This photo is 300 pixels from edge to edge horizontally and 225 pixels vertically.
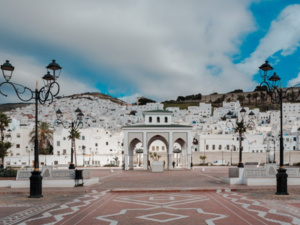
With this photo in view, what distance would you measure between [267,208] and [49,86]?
1071cm

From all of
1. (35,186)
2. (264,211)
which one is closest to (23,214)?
(35,186)

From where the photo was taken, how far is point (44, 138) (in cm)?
6406

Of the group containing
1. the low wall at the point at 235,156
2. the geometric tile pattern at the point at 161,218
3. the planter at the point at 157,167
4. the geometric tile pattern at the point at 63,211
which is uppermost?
the geometric tile pattern at the point at 161,218

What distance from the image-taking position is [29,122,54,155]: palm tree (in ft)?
206

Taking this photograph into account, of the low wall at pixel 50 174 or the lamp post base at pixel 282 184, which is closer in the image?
the lamp post base at pixel 282 184

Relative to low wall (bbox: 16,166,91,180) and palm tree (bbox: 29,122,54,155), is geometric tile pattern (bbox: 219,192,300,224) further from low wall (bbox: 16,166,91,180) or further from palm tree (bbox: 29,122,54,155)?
palm tree (bbox: 29,122,54,155)

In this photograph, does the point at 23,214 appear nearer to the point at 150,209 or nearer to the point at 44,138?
the point at 150,209

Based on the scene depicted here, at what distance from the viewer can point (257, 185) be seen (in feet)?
59.1

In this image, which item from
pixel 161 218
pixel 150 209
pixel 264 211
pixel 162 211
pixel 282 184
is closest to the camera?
pixel 161 218

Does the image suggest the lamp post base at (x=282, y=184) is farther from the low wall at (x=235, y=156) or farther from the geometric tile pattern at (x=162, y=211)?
the low wall at (x=235, y=156)

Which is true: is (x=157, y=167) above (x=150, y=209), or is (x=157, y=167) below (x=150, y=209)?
below

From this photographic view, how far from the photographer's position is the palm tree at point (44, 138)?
2467 inches

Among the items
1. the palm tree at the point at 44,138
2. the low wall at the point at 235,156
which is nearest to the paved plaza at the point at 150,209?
the palm tree at the point at 44,138

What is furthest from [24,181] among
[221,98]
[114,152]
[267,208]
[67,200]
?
[221,98]
